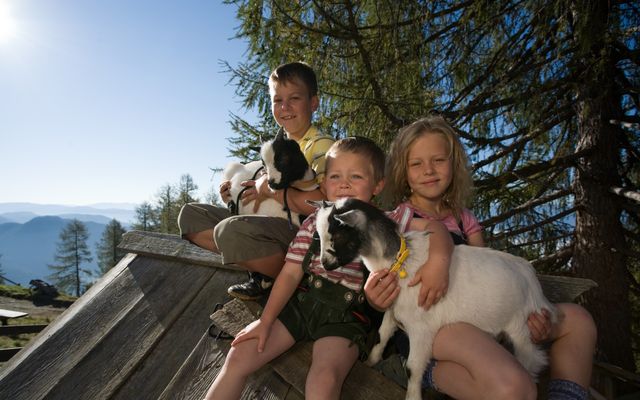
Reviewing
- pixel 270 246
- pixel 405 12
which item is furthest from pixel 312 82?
pixel 405 12

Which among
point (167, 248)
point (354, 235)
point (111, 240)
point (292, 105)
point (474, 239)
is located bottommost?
point (111, 240)

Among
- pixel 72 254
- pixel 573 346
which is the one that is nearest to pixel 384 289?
pixel 573 346

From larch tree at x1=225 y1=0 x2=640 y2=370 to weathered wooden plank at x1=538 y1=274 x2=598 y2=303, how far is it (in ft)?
7.01

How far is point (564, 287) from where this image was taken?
7.14ft

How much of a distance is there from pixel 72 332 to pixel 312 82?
9.23 feet

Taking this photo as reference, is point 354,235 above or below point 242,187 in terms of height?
below

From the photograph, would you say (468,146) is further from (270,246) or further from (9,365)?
(9,365)

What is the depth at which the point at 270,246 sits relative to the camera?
8.02 feet

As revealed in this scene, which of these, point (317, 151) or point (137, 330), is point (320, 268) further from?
point (137, 330)

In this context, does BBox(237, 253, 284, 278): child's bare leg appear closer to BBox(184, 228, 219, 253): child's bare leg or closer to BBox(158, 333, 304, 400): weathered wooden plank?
BBox(158, 333, 304, 400): weathered wooden plank

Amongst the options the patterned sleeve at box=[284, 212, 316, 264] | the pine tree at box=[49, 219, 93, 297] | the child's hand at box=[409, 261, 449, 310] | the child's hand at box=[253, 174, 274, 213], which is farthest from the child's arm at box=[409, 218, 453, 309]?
the pine tree at box=[49, 219, 93, 297]

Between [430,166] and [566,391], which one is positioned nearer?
[566,391]

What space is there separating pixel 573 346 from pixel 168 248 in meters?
3.33

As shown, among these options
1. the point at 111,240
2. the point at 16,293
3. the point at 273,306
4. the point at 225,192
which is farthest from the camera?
the point at 111,240
